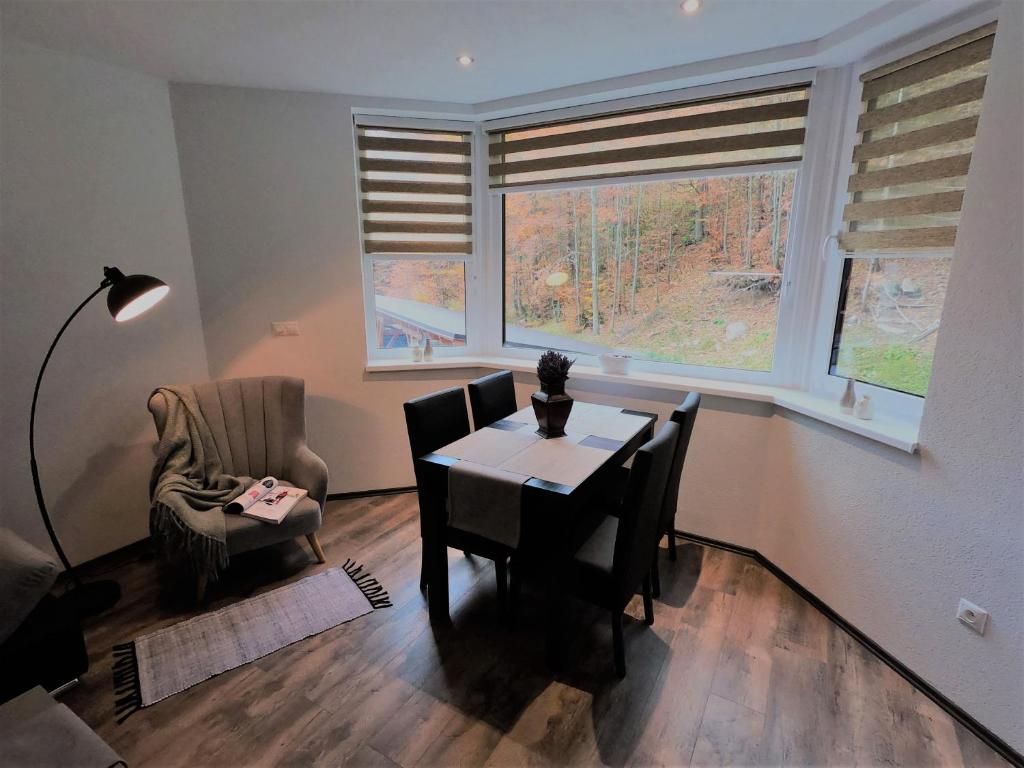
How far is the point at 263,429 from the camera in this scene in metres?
2.65

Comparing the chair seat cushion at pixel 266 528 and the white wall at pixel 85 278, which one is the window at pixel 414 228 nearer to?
the white wall at pixel 85 278

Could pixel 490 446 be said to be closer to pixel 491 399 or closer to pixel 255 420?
pixel 491 399

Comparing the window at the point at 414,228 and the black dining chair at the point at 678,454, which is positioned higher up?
the window at the point at 414,228

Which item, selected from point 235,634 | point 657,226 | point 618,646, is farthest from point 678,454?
point 235,634

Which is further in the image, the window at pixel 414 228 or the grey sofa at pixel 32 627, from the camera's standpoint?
the window at pixel 414 228

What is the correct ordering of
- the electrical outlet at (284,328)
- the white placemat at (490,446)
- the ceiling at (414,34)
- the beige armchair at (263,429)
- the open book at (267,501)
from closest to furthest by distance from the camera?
the ceiling at (414,34), the white placemat at (490,446), the open book at (267,501), the beige armchair at (263,429), the electrical outlet at (284,328)

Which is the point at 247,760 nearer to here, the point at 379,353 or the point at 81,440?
the point at 81,440

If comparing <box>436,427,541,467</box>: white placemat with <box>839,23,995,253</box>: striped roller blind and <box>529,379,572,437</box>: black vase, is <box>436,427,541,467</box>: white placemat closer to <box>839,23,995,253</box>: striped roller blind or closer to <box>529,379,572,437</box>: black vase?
<box>529,379,572,437</box>: black vase

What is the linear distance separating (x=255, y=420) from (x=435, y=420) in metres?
1.13

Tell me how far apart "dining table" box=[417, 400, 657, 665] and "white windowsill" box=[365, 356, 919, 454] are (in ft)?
1.38

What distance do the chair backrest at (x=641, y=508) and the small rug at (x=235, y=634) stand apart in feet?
3.78

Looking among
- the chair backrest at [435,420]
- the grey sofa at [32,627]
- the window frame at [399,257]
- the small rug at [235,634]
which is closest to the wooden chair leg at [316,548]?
the small rug at [235,634]

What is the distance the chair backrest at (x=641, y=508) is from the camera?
1531mm

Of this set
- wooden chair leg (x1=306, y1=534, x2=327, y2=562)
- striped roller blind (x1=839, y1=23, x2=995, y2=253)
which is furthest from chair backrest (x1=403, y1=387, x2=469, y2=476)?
striped roller blind (x1=839, y1=23, x2=995, y2=253)
